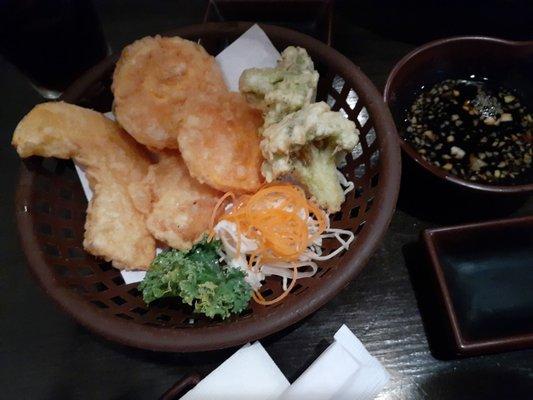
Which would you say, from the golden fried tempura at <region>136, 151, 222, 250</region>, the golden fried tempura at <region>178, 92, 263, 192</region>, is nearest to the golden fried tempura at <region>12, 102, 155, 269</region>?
the golden fried tempura at <region>136, 151, 222, 250</region>

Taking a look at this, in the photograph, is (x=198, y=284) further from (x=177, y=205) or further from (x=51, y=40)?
(x=51, y=40)

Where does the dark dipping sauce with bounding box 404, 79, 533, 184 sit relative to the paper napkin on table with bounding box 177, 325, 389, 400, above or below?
above

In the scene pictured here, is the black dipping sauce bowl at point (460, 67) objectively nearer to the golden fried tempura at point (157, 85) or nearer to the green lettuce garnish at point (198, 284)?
the golden fried tempura at point (157, 85)

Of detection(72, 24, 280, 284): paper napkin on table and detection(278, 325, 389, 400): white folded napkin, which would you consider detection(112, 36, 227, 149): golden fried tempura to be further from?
detection(278, 325, 389, 400): white folded napkin

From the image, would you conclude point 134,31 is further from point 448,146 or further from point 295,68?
point 448,146

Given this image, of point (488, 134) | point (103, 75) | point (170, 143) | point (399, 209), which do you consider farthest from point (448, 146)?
point (103, 75)

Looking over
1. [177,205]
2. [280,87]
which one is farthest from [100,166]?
[280,87]
